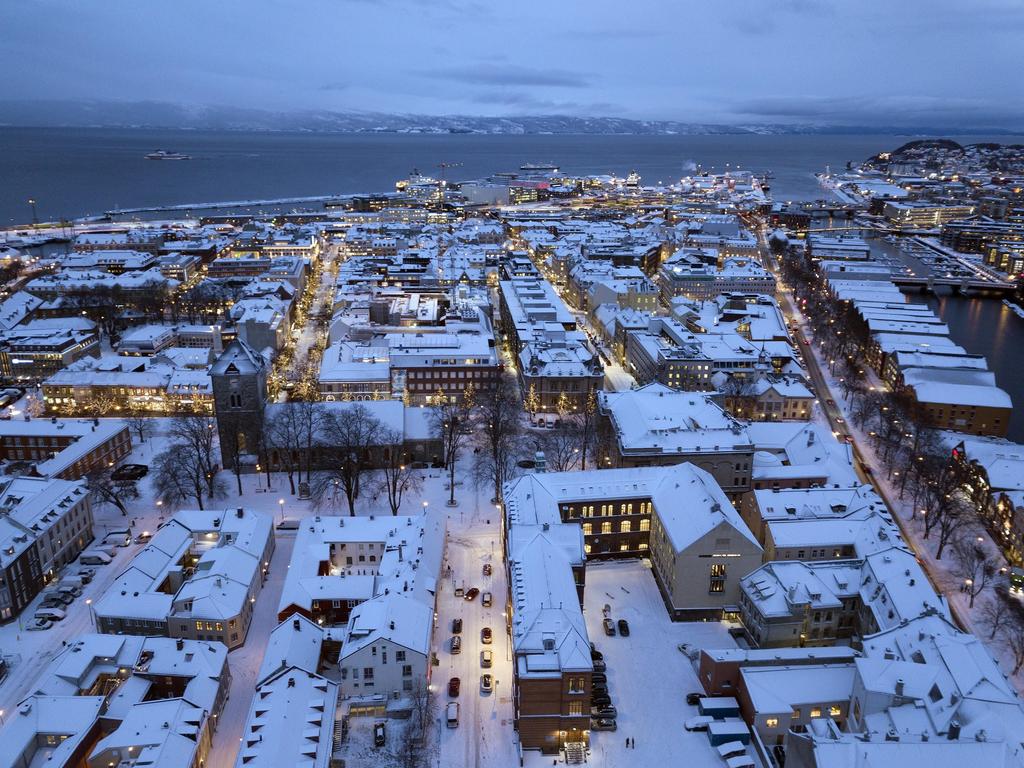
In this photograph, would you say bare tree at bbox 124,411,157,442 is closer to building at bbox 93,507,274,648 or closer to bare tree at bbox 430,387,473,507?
building at bbox 93,507,274,648

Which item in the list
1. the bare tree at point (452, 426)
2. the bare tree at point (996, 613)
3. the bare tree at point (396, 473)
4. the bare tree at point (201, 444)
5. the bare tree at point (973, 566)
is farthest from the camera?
the bare tree at point (452, 426)

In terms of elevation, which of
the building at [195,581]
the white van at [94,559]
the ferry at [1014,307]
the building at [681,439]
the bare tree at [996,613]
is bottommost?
the ferry at [1014,307]

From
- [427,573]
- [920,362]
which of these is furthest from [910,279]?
[427,573]

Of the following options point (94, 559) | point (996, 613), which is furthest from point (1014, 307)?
point (94, 559)

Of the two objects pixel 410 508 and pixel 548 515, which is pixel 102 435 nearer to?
pixel 410 508

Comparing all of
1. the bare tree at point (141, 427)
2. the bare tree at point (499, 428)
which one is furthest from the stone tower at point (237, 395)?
the bare tree at point (499, 428)

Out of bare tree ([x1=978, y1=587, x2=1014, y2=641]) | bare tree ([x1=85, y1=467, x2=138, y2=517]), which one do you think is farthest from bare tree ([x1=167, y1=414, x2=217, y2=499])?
bare tree ([x1=978, y1=587, x2=1014, y2=641])

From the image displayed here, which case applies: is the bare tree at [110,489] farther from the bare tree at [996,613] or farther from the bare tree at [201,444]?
the bare tree at [996,613]
